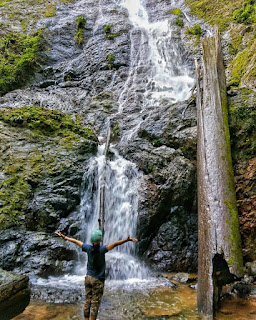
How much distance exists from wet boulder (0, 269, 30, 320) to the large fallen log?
2.94 meters

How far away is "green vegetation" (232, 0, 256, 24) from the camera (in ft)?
51.0

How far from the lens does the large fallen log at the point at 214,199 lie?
175 inches

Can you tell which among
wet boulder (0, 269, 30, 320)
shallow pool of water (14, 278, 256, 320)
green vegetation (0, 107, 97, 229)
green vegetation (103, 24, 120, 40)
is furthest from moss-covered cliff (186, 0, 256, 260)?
green vegetation (103, 24, 120, 40)

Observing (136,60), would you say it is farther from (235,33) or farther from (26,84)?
(26,84)

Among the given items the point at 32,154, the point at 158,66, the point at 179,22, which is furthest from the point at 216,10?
the point at 32,154

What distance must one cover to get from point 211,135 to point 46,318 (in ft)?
16.5

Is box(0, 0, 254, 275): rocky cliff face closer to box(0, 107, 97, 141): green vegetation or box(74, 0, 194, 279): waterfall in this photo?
box(74, 0, 194, 279): waterfall

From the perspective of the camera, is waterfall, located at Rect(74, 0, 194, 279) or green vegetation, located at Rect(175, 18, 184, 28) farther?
green vegetation, located at Rect(175, 18, 184, 28)

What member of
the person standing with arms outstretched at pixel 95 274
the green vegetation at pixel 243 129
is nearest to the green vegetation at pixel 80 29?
the green vegetation at pixel 243 129

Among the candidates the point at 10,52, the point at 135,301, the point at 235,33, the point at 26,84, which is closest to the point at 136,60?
the point at 235,33

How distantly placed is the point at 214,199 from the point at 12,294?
3965mm

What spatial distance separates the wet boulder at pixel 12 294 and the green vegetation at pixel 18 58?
14992 mm

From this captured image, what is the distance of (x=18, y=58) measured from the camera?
18.5 m

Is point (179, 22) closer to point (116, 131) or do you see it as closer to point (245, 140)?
point (116, 131)
